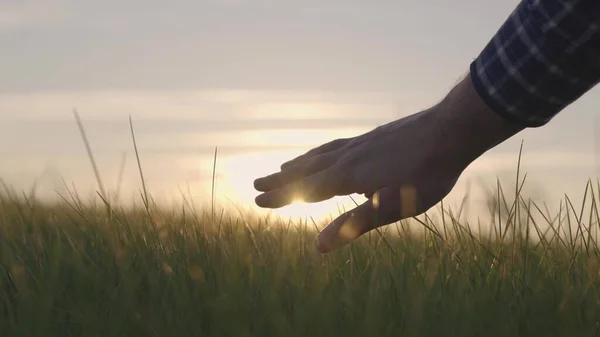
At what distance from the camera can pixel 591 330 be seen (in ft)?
6.70

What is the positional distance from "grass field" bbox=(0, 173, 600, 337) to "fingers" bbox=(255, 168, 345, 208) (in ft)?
0.60

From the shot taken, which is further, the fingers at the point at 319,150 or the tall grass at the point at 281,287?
the fingers at the point at 319,150

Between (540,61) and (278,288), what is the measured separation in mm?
931

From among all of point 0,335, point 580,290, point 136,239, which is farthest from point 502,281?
point 0,335

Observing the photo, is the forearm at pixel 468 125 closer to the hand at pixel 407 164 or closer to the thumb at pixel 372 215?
the hand at pixel 407 164

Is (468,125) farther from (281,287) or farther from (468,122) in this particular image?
(281,287)

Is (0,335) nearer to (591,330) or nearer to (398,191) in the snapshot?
(398,191)

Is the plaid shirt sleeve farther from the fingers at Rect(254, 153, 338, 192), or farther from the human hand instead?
the fingers at Rect(254, 153, 338, 192)

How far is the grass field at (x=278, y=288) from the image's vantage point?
1.90 meters

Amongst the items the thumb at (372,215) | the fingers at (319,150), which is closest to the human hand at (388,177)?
the thumb at (372,215)

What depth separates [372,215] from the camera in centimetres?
222

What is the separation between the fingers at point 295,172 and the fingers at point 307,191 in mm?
27

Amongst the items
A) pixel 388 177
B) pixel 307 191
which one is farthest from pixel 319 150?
pixel 388 177

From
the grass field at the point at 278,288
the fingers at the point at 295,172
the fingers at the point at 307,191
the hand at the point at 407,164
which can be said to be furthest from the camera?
the fingers at the point at 295,172
